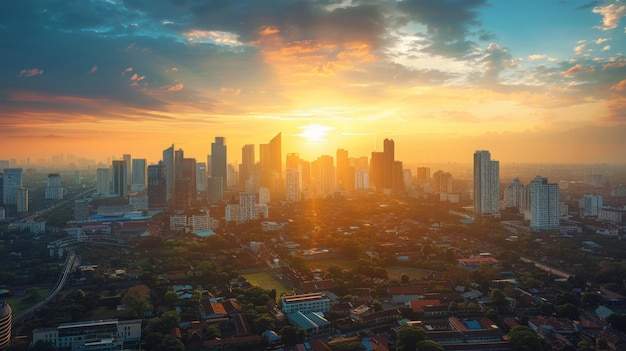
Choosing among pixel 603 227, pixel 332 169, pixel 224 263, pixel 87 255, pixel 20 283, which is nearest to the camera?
pixel 20 283

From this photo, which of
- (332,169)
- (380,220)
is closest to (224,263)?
(380,220)

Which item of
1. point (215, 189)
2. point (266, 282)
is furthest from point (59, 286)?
point (215, 189)

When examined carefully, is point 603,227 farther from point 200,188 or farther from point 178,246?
point 200,188

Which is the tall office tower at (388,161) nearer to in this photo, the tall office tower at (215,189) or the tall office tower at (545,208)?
the tall office tower at (215,189)

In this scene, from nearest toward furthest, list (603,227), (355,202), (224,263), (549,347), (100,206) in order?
(549,347) → (224,263) → (603,227) → (100,206) → (355,202)

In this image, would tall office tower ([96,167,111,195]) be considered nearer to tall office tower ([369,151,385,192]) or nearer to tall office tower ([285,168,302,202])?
tall office tower ([285,168,302,202])

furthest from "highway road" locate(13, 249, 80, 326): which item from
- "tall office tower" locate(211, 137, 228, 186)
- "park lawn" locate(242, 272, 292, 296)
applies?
"tall office tower" locate(211, 137, 228, 186)

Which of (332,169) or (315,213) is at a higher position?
(332,169)
